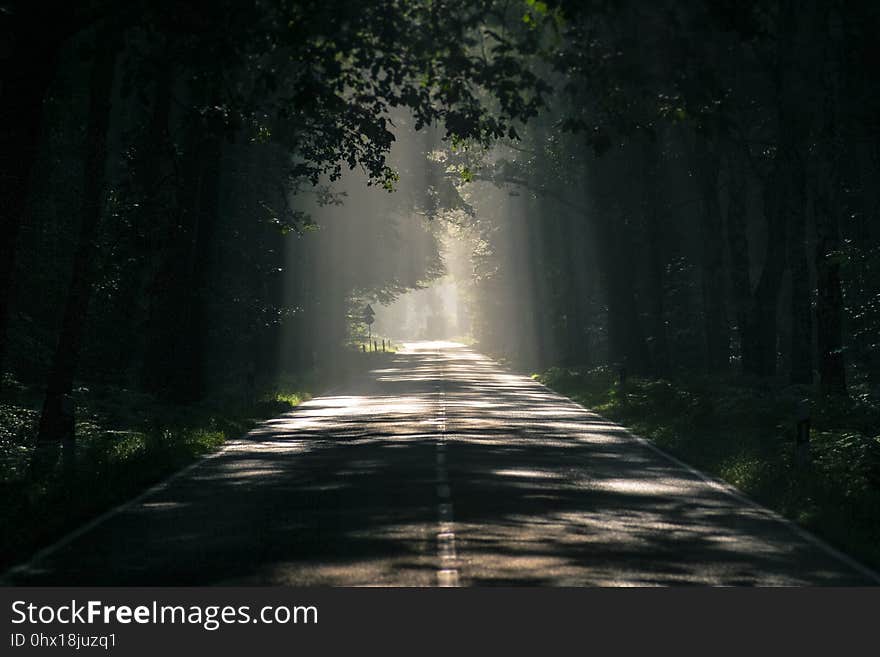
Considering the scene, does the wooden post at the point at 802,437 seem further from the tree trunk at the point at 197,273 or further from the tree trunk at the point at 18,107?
the tree trunk at the point at 197,273

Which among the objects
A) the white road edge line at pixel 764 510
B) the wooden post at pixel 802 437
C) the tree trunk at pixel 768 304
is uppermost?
the tree trunk at pixel 768 304

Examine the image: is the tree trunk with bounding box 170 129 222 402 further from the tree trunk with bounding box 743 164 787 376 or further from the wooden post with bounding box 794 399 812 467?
the wooden post with bounding box 794 399 812 467

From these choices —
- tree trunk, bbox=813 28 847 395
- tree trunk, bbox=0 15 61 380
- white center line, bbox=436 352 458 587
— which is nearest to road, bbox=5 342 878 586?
white center line, bbox=436 352 458 587

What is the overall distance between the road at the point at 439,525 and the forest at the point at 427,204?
689 mm

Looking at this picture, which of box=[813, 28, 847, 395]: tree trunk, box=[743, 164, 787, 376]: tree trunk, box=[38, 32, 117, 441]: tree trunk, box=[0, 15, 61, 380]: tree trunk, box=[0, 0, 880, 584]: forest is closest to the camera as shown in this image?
box=[0, 15, 61, 380]: tree trunk

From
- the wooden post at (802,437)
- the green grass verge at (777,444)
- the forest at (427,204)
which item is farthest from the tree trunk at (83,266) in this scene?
the wooden post at (802,437)

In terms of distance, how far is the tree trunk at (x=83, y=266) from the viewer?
20.2m

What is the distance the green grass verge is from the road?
0.42m

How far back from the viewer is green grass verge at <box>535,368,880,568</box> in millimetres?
13664

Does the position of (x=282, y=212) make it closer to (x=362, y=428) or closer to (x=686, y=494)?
(x=362, y=428)

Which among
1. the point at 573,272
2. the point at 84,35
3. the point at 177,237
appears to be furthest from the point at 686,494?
the point at 573,272

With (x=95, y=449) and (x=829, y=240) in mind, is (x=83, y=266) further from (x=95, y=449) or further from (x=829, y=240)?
(x=829, y=240)

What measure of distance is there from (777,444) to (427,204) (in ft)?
126

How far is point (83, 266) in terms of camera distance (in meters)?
20.2
